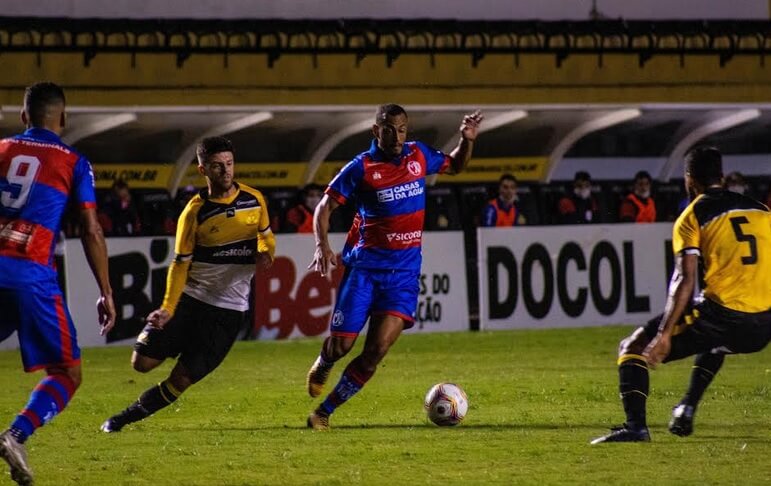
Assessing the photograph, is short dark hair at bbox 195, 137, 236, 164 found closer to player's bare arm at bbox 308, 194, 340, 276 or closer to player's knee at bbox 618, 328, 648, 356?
player's bare arm at bbox 308, 194, 340, 276

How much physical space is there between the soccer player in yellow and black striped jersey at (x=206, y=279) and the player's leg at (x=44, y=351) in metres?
2.16

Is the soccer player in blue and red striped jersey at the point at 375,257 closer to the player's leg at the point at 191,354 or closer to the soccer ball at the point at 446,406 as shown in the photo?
the soccer ball at the point at 446,406

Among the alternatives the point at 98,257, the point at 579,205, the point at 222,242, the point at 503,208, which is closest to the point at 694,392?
the point at 222,242

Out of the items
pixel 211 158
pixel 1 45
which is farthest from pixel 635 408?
pixel 1 45

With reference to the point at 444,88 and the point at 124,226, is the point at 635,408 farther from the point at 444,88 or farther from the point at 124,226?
the point at 444,88

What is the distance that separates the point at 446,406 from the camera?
9.41 meters

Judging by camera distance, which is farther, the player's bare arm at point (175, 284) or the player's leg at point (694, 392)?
the player's bare arm at point (175, 284)

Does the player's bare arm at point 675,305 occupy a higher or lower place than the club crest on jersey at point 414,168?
lower

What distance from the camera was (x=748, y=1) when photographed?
26.1m

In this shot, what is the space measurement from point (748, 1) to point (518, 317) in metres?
10.6

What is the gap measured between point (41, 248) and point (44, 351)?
49 centimetres

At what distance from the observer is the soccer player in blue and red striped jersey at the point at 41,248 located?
271 inches

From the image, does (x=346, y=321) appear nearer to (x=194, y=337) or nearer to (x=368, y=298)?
(x=368, y=298)

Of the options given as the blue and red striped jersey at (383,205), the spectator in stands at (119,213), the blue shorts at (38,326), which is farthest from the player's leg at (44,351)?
the spectator in stands at (119,213)
